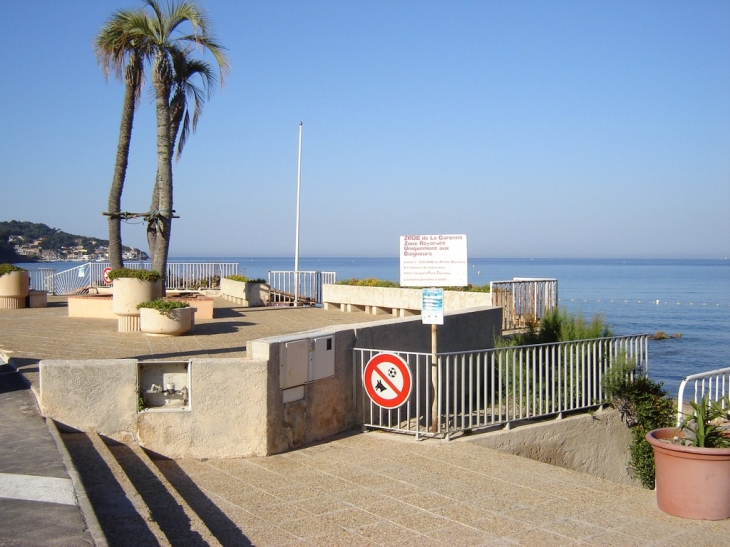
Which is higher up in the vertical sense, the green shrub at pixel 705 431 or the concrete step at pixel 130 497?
the green shrub at pixel 705 431

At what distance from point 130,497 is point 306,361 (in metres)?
3.16

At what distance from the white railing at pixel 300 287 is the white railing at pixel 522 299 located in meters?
9.19

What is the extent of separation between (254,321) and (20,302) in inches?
344

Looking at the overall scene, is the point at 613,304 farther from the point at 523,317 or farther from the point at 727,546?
the point at 727,546

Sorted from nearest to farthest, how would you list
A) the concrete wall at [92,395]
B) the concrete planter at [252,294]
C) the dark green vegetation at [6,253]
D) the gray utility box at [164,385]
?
the concrete wall at [92,395] < the gray utility box at [164,385] < the concrete planter at [252,294] < the dark green vegetation at [6,253]

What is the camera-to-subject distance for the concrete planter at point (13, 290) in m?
22.1

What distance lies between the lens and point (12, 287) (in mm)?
22188

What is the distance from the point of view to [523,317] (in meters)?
17.2

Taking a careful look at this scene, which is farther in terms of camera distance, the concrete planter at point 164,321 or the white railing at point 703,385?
the concrete planter at point 164,321

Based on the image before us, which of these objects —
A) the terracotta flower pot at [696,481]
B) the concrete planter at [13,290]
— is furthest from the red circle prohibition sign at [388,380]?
the concrete planter at [13,290]

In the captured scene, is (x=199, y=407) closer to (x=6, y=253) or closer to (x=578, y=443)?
(x=578, y=443)

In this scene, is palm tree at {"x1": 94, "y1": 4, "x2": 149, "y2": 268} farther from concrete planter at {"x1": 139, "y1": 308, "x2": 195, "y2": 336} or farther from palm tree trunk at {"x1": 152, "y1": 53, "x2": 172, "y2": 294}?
concrete planter at {"x1": 139, "y1": 308, "x2": 195, "y2": 336}

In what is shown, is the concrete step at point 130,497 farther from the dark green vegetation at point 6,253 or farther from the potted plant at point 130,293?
the dark green vegetation at point 6,253

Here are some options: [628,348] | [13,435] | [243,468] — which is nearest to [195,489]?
[243,468]
